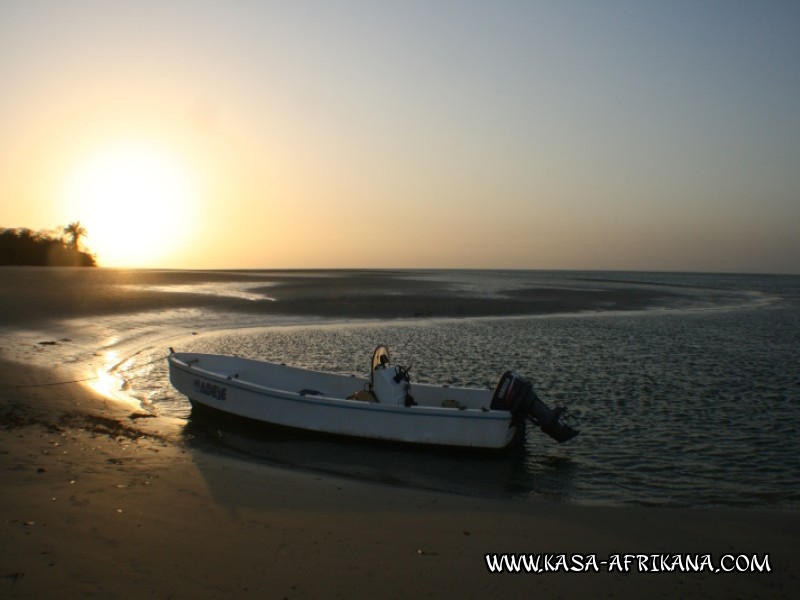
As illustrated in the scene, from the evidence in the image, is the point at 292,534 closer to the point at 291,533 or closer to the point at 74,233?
the point at 291,533

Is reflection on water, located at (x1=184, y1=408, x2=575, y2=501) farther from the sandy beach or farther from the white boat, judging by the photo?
the sandy beach

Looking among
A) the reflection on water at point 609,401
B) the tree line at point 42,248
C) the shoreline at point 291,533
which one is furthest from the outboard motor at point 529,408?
the tree line at point 42,248

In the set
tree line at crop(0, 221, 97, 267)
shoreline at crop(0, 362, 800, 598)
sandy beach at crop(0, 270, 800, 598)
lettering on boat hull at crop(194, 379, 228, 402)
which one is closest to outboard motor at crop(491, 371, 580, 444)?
shoreline at crop(0, 362, 800, 598)

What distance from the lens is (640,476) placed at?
984cm

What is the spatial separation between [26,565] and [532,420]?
807 centimetres

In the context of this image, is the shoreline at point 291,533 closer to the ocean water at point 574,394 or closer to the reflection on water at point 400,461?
the reflection on water at point 400,461

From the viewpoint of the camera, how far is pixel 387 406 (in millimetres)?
11133

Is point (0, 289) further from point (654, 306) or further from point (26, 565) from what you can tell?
point (654, 306)

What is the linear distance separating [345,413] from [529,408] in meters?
3.35

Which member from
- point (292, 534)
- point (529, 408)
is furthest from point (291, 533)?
point (529, 408)

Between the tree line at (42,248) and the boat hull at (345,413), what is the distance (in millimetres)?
80370

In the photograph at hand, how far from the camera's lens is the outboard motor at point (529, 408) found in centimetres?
1088

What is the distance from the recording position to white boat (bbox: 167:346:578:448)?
10.8m

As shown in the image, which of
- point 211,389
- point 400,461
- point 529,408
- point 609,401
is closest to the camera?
point 400,461
